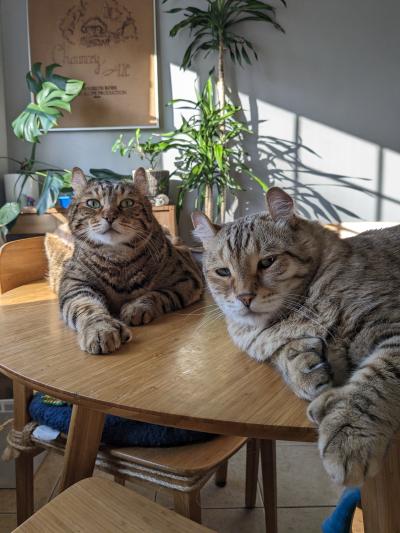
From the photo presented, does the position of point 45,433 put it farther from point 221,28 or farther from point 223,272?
point 221,28

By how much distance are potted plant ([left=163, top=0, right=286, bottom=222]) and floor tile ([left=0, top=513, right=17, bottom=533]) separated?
2.29 metres

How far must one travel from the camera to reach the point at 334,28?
11.5ft

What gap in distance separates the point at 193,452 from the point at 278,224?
1.85ft

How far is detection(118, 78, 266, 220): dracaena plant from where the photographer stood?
128 inches

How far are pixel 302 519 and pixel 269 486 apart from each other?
1.02 feet

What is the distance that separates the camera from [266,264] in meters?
0.96

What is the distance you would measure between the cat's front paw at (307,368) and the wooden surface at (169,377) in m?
0.02

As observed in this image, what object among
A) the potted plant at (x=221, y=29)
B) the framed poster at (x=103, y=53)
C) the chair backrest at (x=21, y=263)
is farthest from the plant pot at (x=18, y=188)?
the chair backrest at (x=21, y=263)

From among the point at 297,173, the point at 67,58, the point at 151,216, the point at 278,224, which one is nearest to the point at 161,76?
the point at 67,58

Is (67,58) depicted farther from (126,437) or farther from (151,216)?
(126,437)

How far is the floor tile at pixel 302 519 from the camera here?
1729 millimetres

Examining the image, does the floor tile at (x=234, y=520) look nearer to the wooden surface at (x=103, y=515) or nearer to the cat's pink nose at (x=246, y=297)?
the wooden surface at (x=103, y=515)

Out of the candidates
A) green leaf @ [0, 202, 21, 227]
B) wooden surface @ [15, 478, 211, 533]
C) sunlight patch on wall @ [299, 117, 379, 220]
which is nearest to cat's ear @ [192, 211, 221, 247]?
wooden surface @ [15, 478, 211, 533]

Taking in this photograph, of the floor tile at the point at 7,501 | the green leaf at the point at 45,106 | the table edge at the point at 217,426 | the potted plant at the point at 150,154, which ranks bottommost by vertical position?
the floor tile at the point at 7,501
